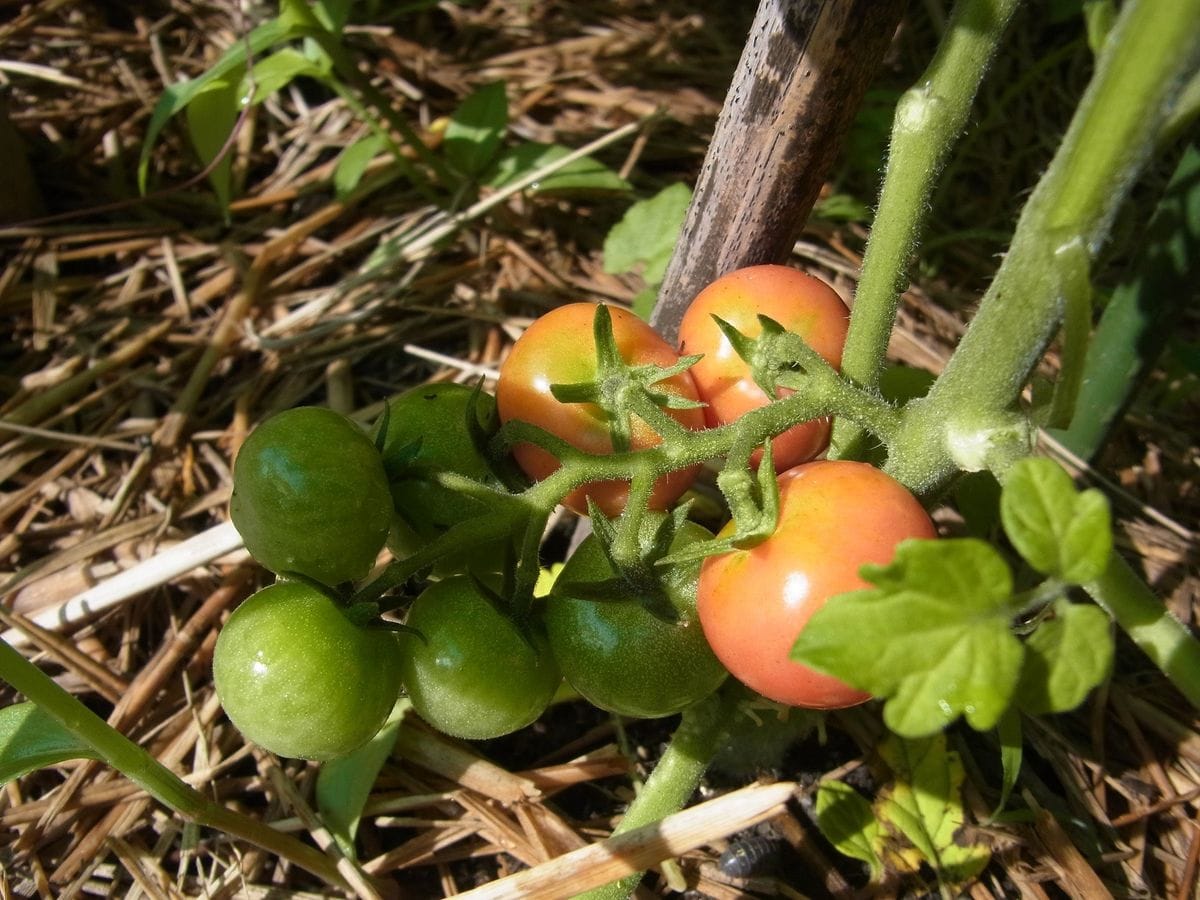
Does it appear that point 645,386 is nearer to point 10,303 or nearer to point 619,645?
point 619,645

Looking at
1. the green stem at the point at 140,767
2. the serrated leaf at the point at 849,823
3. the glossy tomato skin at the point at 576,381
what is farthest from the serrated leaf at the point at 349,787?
the serrated leaf at the point at 849,823

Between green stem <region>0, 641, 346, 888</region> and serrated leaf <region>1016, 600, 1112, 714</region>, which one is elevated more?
serrated leaf <region>1016, 600, 1112, 714</region>

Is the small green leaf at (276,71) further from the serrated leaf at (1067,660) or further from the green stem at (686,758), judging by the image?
the serrated leaf at (1067,660)

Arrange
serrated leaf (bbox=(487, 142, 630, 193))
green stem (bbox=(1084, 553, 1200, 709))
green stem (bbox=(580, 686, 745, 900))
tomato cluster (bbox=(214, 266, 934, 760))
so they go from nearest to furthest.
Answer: green stem (bbox=(1084, 553, 1200, 709)) → tomato cluster (bbox=(214, 266, 934, 760)) → green stem (bbox=(580, 686, 745, 900)) → serrated leaf (bbox=(487, 142, 630, 193))

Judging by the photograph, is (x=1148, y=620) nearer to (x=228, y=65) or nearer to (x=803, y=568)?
(x=803, y=568)

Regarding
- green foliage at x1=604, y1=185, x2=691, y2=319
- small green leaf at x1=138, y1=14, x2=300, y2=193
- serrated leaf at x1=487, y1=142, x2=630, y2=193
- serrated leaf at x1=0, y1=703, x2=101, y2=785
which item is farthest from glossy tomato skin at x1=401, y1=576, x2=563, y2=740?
serrated leaf at x1=487, y1=142, x2=630, y2=193

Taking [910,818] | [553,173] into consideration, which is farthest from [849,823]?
[553,173]

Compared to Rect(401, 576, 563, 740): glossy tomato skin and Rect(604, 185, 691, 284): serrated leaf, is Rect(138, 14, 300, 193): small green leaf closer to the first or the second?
Rect(604, 185, 691, 284): serrated leaf
